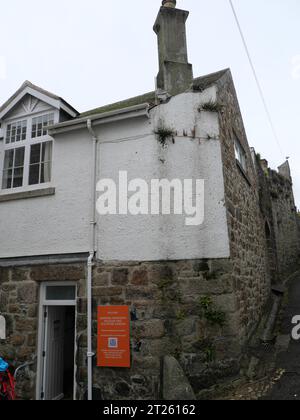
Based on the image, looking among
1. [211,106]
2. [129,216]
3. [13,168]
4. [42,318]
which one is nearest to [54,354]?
[42,318]

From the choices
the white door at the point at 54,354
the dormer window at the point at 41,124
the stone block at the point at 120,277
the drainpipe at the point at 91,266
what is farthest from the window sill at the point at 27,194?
the white door at the point at 54,354

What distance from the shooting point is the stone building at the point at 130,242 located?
5324 millimetres

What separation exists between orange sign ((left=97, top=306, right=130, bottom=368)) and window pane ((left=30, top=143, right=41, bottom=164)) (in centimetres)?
390

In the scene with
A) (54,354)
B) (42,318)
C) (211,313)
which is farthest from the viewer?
(54,354)

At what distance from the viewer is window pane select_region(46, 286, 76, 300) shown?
6406mm

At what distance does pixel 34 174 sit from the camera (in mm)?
7145

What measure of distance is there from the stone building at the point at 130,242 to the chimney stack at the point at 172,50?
3 cm

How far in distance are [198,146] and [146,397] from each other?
185 inches

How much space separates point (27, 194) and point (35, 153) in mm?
1097

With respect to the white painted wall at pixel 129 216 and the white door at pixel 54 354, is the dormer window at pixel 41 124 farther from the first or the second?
the white door at pixel 54 354

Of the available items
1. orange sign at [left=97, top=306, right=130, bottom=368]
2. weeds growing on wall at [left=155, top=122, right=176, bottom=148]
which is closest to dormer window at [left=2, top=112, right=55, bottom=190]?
weeds growing on wall at [left=155, top=122, right=176, bottom=148]

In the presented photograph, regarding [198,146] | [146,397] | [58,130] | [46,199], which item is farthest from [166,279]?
[58,130]

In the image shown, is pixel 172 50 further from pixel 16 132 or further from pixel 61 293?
pixel 61 293

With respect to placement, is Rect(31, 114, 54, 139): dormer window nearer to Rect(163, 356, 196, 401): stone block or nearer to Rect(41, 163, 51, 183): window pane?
Rect(41, 163, 51, 183): window pane
